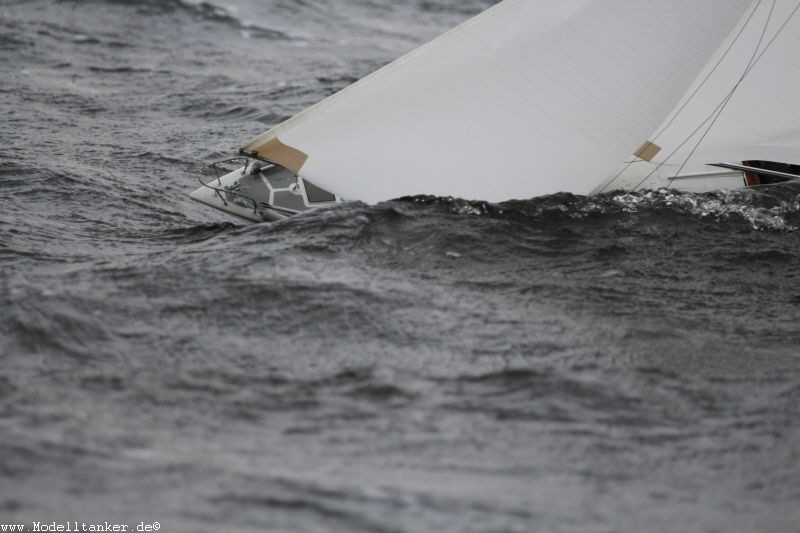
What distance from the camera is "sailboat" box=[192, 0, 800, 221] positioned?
8.08m

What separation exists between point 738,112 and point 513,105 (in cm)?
220

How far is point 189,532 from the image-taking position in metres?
4.50

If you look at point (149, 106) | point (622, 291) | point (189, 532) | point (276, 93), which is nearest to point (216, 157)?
point (149, 106)

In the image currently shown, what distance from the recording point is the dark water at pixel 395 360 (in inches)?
191

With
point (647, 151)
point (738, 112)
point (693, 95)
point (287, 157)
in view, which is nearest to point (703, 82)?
point (693, 95)

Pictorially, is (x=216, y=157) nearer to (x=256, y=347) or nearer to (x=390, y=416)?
(x=256, y=347)

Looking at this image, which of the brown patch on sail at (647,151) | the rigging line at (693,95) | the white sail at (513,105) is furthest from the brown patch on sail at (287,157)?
the brown patch on sail at (647,151)

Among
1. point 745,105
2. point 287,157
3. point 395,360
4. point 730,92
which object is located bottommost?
point 395,360

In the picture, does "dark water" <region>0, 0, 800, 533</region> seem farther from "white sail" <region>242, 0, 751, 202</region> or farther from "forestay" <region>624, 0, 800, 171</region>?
"forestay" <region>624, 0, 800, 171</region>

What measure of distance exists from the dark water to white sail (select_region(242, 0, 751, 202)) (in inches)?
10.6

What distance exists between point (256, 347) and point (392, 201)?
237 centimetres

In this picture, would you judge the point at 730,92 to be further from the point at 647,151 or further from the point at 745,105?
the point at 647,151

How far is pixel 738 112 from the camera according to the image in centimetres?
922

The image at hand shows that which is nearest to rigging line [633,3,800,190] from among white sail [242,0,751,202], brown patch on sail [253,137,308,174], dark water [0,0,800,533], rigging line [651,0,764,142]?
rigging line [651,0,764,142]
